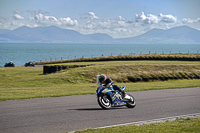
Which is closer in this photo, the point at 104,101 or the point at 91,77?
the point at 104,101

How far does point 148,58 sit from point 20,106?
162 ft

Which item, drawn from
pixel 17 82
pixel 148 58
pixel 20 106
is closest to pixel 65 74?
pixel 17 82

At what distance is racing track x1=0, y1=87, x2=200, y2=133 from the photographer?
9617 millimetres

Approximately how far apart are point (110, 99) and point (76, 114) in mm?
1907

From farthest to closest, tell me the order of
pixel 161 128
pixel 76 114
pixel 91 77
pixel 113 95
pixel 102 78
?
pixel 91 77 → pixel 113 95 → pixel 102 78 → pixel 76 114 → pixel 161 128

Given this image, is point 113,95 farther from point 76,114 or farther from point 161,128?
point 161,128

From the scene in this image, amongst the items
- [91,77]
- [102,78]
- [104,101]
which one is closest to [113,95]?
[104,101]

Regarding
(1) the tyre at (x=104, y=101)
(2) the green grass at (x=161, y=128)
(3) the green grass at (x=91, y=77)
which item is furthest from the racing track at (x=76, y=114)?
(3) the green grass at (x=91, y=77)

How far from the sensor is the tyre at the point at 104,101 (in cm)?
1284

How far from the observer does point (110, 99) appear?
13.0 metres

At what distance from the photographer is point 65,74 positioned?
31781 millimetres

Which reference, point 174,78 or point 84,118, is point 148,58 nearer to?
point 174,78

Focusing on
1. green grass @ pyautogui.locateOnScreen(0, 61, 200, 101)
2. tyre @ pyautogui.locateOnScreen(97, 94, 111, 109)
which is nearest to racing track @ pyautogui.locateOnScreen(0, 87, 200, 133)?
tyre @ pyautogui.locateOnScreen(97, 94, 111, 109)

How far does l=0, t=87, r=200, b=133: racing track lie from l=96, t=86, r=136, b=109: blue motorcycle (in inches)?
10.3
